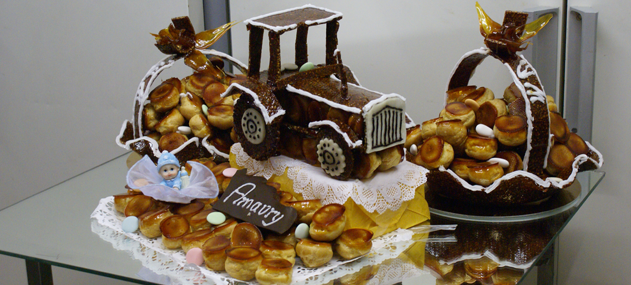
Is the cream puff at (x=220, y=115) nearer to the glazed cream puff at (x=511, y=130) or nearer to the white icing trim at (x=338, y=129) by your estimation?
the white icing trim at (x=338, y=129)

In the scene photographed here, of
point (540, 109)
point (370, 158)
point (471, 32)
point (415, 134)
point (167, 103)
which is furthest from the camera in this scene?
point (471, 32)

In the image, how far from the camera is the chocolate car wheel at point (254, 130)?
1.16 m

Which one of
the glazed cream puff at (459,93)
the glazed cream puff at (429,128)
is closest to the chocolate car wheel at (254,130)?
the glazed cream puff at (429,128)

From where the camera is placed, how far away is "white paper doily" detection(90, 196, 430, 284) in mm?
1000

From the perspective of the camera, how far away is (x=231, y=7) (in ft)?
6.85

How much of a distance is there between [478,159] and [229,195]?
1.70 feet

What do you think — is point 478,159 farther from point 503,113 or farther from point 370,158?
point 370,158

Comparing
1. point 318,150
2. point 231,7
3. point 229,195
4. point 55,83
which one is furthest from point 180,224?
point 55,83

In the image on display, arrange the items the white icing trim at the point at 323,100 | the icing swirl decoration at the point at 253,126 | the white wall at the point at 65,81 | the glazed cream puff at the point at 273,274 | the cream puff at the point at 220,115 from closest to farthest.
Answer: the glazed cream puff at the point at 273,274, the white icing trim at the point at 323,100, the icing swirl decoration at the point at 253,126, the cream puff at the point at 220,115, the white wall at the point at 65,81

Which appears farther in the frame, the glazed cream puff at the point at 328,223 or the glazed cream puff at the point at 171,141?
the glazed cream puff at the point at 171,141

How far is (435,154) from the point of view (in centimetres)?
120

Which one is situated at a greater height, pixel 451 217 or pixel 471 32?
pixel 471 32

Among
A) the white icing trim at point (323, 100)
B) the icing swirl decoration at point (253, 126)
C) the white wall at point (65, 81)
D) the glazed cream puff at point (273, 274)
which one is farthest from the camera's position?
the white wall at point (65, 81)

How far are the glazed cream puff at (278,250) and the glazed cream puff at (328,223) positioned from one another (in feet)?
0.15
